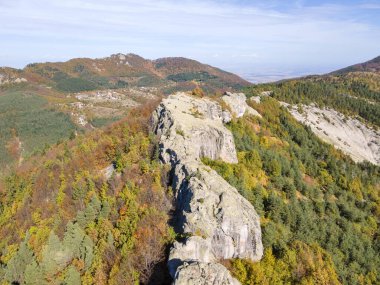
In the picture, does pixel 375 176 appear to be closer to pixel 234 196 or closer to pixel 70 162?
pixel 234 196

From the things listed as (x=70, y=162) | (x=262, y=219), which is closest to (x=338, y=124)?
(x=262, y=219)

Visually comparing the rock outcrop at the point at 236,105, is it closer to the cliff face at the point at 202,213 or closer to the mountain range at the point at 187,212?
the mountain range at the point at 187,212

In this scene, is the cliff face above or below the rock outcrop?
below

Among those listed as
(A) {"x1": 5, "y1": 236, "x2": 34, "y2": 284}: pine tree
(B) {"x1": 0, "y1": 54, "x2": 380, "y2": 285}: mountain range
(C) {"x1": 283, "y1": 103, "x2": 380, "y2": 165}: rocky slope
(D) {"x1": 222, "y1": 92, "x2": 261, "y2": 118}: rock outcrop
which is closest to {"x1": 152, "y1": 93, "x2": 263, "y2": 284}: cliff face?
(B) {"x1": 0, "y1": 54, "x2": 380, "y2": 285}: mountain range

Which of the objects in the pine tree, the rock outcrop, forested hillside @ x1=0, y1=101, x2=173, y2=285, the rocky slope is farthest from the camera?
the rocky slope

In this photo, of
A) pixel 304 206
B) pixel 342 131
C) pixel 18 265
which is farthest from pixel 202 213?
pixel 342 131

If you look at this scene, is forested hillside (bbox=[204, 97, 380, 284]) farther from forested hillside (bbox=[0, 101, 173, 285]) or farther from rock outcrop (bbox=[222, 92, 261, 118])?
forested hillside (bbox=[0, 101, 173, 285])
